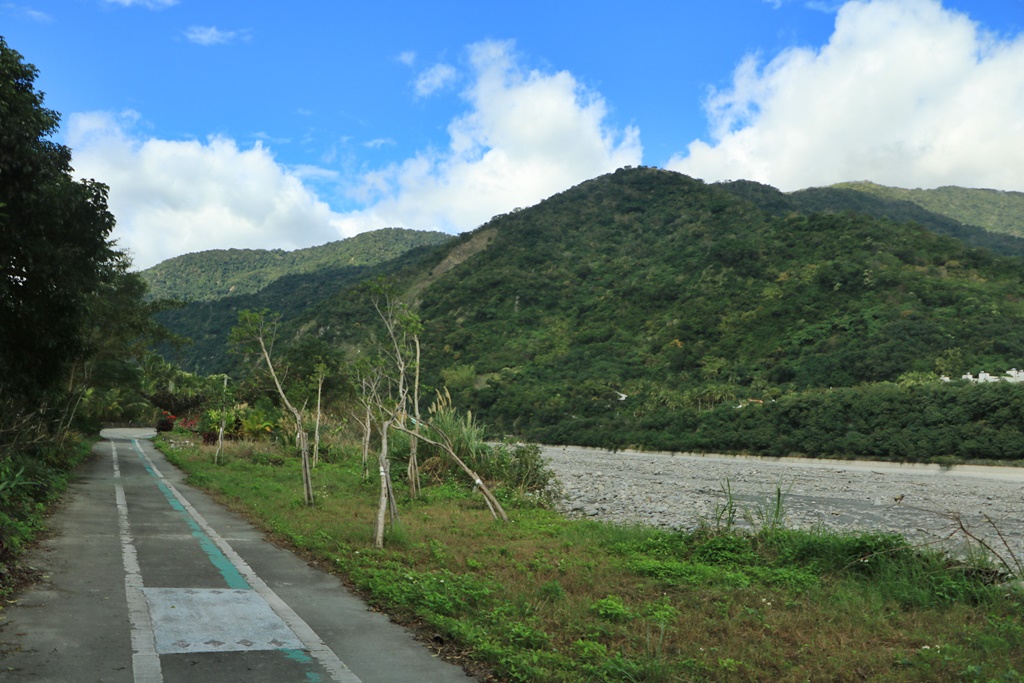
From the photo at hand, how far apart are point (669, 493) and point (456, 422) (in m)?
8.57

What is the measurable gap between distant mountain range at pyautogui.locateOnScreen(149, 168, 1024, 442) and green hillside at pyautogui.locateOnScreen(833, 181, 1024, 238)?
0.81 m

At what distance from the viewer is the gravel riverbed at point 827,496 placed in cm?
1484

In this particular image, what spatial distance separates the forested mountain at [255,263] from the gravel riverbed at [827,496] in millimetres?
101715

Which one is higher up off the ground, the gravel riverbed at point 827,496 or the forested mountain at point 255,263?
the forested mountain at point 255,263

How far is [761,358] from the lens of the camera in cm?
6294

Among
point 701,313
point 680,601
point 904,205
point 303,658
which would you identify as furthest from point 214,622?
point 904,205

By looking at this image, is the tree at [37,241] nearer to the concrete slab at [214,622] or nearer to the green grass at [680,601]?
the green grass at [680,601]

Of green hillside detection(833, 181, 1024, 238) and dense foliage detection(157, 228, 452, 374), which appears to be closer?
dense foliage detection(157, 228, 452, 374)

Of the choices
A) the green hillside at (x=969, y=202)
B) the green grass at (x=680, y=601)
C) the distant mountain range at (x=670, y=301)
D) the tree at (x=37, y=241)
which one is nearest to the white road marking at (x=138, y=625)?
the green grass at (x=680, y=601)

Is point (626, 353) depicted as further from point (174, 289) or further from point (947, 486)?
point (174, 289)

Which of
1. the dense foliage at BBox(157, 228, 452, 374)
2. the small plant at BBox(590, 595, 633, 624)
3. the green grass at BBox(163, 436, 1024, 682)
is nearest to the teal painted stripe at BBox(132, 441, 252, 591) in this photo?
the green grass at BBox(163, 436, 1024, 682)

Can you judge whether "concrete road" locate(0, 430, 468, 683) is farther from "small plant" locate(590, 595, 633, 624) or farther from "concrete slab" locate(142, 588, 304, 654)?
"small plant" locate(590, 595, 633, 624)

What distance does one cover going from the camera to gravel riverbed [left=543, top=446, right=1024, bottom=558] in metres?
14.8

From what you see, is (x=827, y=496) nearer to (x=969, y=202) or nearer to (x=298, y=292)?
(x=298, y=292)
